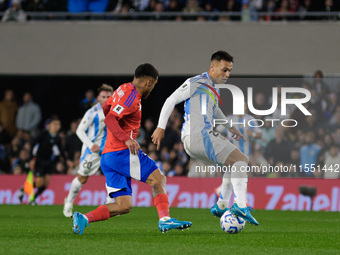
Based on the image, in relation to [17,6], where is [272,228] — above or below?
below

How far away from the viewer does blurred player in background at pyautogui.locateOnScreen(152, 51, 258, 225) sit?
813 cm

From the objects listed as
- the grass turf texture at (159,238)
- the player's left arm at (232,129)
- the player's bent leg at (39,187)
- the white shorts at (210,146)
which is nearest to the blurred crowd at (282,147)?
the player's bent leg at (39,187)

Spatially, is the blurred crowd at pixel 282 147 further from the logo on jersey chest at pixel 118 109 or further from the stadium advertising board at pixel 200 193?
the logo on jersey chest at pixel 118 109

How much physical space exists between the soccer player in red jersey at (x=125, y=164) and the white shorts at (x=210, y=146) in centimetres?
61

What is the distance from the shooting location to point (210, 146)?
830 cm

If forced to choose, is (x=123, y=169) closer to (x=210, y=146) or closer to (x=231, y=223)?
(x=210, y=146)

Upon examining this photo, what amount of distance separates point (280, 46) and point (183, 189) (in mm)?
5084

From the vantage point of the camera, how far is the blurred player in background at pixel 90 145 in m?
12.0

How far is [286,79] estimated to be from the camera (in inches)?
750

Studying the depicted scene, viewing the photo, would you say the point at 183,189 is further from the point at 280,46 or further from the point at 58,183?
the point at 280,46

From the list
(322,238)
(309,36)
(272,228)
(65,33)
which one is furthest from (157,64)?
(322,238)

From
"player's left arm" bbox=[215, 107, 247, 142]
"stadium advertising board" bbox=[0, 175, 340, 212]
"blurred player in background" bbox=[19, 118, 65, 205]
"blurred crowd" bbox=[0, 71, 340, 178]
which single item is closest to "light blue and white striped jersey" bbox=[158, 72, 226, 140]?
"player's left arm" bbox=[215, 107, 247, 142]

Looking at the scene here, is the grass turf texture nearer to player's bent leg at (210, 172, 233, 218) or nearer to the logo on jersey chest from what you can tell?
player's bent leg at (210, 172, 233, 218)

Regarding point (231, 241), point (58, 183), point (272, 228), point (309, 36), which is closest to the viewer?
point (231, 241)
